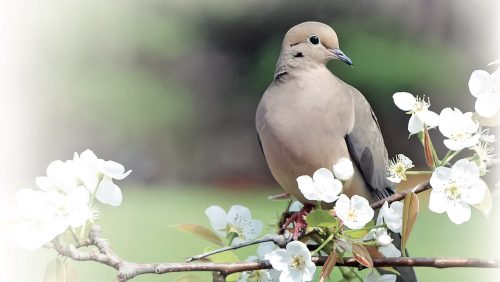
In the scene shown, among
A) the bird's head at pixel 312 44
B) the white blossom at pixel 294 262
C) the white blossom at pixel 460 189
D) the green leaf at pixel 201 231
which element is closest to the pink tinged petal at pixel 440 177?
the white blossom at pixel 460 189

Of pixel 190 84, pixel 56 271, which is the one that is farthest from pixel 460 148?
pixel 190 84

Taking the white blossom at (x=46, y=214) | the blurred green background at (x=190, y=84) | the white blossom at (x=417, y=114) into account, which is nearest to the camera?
the white blossom at (x=46, y=214)

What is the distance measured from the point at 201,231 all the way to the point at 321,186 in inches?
5.2

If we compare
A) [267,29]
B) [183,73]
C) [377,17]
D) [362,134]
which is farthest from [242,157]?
[362,134]

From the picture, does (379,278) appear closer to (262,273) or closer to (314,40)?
(262,273)

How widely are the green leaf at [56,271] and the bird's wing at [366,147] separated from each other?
552 millimetres

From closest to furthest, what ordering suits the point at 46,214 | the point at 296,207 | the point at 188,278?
the point at 46,214, the point at 188,278, the point at 296,207

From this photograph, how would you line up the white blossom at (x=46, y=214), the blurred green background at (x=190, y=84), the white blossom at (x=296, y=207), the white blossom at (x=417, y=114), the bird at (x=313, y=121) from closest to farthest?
the white blossom at (x=46, y=214)
the white blossom at (x=417, y=114)
the white blossom at (x=296, y=207)
the bird at (x=313, y=121)
the blurred green background at (x=190, y=84)

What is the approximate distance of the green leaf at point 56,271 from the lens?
0.60 m

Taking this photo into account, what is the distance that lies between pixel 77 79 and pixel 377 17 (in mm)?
1963

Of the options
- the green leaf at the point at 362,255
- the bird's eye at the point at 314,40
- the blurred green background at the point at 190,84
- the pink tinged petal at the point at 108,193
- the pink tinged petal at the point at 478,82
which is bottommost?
the blurred green background at the point at 190,84

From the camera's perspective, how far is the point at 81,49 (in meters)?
4.49

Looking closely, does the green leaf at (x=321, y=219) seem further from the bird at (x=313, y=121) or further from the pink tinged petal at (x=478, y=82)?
the bird at (x=313, y=121)

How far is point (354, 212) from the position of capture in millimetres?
624
